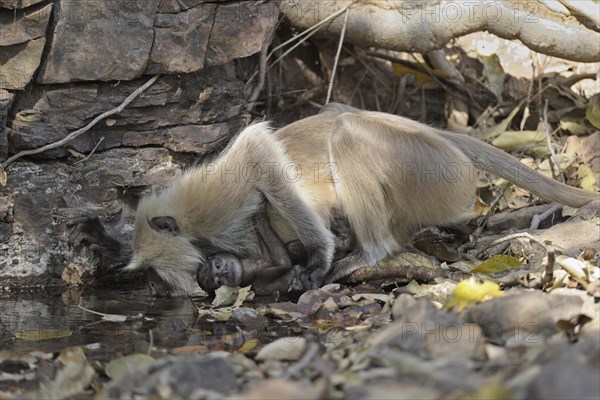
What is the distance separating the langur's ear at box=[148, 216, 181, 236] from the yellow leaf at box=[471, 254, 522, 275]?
1.63 meters

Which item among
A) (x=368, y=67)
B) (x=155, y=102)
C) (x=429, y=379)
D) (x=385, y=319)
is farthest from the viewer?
(x=368, y=67)

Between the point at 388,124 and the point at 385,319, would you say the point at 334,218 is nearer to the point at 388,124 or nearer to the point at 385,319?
the point at 388,124

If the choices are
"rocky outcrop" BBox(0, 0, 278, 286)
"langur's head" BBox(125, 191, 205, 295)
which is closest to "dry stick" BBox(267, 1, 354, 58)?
"rocky outcrop" BBox(0, 0, 278, 286)

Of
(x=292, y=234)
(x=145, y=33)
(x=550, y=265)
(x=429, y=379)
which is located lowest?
→ (x=292, y=234)

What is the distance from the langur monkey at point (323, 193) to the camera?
4.64 m

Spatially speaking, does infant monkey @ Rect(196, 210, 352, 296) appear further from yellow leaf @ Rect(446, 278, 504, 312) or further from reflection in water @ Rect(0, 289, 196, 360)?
yellow leaf @ Rect(446, 278, 504, 312)

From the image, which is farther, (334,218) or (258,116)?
(258,116)

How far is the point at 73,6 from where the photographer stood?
15.3 ft

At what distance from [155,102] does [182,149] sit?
34cm

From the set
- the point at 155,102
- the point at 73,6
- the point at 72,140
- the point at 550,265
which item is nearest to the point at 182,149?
the point at 155,102

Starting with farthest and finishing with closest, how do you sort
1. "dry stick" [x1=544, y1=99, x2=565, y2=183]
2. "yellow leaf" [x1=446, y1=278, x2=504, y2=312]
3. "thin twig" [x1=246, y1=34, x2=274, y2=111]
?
"dry stick" [x1=544, y1=99, x2=565, y2=183], "thin twig" [x1=246, y1=34, x2=274, y2=111], "yellow leaf" [x1=446, y1=278, x2=504, y2=312]

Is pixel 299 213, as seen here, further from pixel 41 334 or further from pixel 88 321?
pixel 41 334

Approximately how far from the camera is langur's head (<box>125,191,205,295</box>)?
466cm

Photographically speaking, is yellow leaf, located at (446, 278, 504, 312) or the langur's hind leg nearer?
yellow leaf, located at (446, 278, 504, 312)
